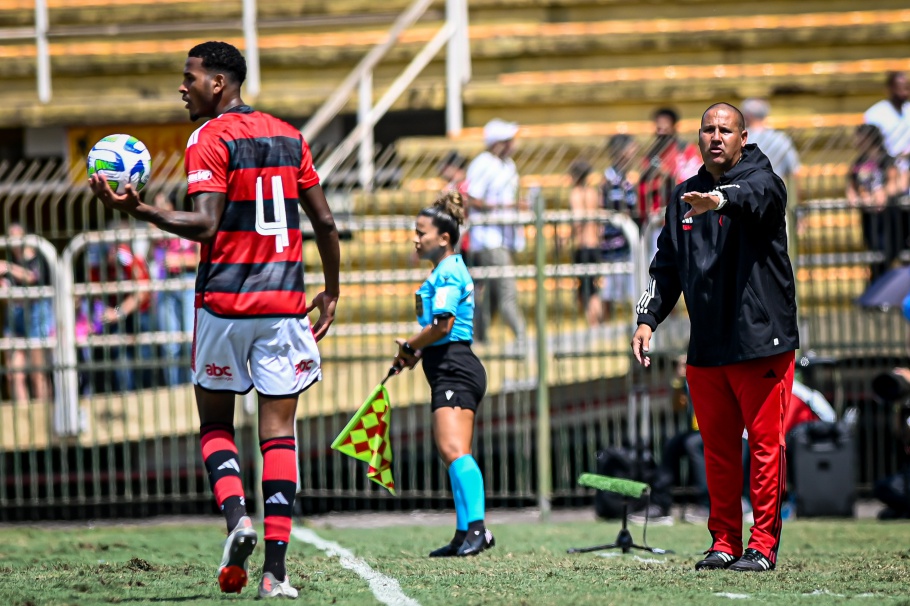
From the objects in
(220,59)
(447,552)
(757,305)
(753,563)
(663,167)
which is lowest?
(447,552)

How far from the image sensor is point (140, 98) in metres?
17.4

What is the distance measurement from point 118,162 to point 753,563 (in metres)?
3.29

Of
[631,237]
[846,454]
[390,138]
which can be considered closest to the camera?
[846,454]

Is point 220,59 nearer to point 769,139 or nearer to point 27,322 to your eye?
point 27,322

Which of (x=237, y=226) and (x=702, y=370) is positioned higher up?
(x=237, y=226)

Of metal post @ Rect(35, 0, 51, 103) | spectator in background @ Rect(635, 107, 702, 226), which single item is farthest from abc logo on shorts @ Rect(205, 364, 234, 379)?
metal post @ Rect(35, 0, 51, 103)

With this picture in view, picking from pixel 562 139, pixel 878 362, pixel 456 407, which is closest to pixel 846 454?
pixel 878 362

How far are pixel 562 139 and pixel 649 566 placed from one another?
8.92 meters

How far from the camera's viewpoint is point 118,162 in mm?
5992

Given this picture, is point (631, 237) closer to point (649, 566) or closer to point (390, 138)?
point (649, 566)

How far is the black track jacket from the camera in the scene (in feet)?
21.8

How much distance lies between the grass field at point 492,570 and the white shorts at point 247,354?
0.85 metres

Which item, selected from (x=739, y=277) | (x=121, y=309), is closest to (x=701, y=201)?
(x=739, y=277)

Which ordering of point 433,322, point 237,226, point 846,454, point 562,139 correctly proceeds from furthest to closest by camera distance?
1. point 562,139
2. point 846,454
3. point 433,322
4. point 237,226
